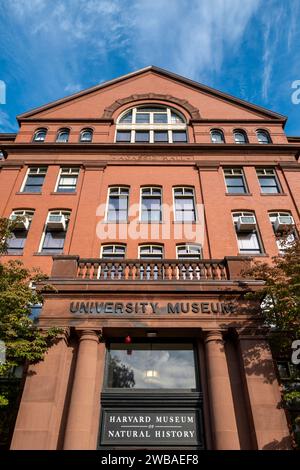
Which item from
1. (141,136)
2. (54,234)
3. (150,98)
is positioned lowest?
(54,234)

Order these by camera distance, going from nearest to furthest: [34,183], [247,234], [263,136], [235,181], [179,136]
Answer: [247,234], [34,183], [235,181], [179,136], [263,136]

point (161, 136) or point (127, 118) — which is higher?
point (127, 118)

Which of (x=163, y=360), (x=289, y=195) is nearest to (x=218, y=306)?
(x=163, y=360)

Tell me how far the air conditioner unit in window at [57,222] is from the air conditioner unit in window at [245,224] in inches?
349

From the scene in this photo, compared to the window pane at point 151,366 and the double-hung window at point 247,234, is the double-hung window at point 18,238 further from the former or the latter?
the double-hung window at point 247,234

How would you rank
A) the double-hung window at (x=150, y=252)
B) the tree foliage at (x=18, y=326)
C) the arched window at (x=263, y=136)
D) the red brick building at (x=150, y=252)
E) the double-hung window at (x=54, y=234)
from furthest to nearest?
1. the arched window at (x=263, y=136)
2. the double-hung window at (x=54, y=234)
3. the double-hung window at (x=150, y=252)
4. the red brick building at (x=150, y=252)
5. the tree foliage at (x=18, y=326)

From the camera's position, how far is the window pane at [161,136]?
21.9 meters

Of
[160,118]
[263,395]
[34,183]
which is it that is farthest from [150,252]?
[160,118]

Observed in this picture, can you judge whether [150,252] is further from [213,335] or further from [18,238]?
[18,238]

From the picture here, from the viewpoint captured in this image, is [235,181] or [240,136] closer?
[235,181]

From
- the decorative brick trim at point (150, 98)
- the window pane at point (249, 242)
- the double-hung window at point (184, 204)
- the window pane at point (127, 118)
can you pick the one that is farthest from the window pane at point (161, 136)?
the window pane at point (249, 242)

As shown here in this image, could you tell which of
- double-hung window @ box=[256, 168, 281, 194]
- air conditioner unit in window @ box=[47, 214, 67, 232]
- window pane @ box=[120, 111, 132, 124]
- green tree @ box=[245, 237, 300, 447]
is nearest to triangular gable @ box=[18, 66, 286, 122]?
window pane @ box=[120, 111, 132, 124]

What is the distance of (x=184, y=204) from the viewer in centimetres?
1812

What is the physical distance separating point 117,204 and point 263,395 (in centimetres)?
1195
